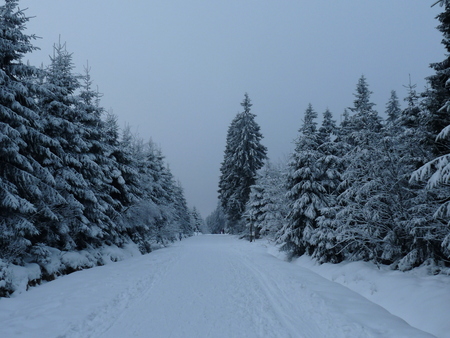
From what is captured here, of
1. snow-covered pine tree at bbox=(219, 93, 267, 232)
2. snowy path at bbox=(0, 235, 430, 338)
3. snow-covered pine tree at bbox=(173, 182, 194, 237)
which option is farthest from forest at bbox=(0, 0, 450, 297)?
snow-covered pine tree at bbox=(173, 182, 194, 237)

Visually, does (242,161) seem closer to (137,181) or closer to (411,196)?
(137,181)

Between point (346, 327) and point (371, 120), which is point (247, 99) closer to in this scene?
point (371, 120)

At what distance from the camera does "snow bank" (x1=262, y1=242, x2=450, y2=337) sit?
6.36m

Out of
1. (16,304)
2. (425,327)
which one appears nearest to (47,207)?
(16,304)

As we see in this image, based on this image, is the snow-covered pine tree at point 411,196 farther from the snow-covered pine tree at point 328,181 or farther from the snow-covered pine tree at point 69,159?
the snow-covered pine tree at point 69,159

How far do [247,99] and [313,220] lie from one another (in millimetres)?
27828

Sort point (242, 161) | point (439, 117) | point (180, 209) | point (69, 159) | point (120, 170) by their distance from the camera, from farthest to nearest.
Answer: point (180, 209) → point (242, 161) → point (120, 170) → point (69, 159) → point (439, 117)

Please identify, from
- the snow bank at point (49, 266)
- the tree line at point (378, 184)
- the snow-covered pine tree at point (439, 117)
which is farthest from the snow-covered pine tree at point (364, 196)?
the snow bank at point (49, 266)

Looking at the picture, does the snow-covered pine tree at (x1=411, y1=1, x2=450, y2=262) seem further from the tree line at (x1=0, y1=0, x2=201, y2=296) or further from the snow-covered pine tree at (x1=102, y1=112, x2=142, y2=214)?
the snow-covered pine tree at (x1=102, y1=112, x2=142, y2=214)

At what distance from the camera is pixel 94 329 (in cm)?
595

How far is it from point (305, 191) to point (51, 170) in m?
12.2

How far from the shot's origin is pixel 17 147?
361 inches

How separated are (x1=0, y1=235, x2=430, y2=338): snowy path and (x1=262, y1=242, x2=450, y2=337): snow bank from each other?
1.43 feet

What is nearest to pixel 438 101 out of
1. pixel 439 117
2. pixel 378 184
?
pixel 439 117
